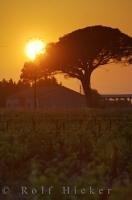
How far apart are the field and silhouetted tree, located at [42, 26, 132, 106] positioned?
4070 centimetres

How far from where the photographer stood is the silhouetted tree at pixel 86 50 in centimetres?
6053

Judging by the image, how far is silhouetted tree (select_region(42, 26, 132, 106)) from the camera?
60531 mm

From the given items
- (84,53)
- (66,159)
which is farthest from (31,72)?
(66,159)

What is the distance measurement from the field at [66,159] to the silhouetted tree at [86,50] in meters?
40.7

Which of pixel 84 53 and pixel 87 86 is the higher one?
pixel 84 53

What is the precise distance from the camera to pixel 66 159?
1562 cm

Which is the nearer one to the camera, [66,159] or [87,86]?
[66,159]

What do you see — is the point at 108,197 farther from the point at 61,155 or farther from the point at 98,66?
the point at 98,66

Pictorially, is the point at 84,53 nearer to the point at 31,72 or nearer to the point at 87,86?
the point at 87,86

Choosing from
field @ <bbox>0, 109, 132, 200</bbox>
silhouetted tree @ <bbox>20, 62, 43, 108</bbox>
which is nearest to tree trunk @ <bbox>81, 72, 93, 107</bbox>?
silhouetted tree @ <bbox>20, 62, 43, 108</bbox>

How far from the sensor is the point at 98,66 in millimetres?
62375

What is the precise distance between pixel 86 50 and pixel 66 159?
45.5 m

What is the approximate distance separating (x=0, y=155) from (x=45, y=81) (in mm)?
55319

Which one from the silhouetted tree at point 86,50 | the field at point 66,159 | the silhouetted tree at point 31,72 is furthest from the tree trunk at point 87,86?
the field at point 66,159
